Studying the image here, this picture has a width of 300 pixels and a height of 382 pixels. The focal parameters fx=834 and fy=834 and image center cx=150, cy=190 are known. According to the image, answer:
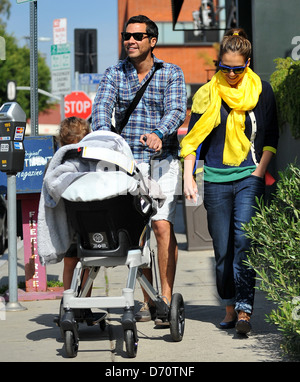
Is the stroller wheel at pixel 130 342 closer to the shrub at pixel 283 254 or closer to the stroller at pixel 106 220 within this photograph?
the stroller at pixel 106 220

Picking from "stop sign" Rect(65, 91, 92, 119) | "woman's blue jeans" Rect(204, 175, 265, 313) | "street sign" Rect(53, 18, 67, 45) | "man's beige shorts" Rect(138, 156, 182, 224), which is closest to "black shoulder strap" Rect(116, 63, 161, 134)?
"man's beige shorts" Rect(138, 156, 182, 224)

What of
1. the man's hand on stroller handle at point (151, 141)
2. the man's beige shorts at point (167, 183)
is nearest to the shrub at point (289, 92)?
the man's beige shorts at point (167, 183)

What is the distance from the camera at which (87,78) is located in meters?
23.1

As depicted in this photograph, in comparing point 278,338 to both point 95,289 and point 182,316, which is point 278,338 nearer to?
point 182,316

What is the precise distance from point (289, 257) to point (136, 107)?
202 cm

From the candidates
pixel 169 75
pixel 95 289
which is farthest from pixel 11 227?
pixel 169 75

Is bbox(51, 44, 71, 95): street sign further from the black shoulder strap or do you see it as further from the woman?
the woman

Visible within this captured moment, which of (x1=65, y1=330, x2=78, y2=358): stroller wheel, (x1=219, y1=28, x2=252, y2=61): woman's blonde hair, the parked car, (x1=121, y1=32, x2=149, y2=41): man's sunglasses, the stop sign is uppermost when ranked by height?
(x1=121, y1=32, x2=149, y2=41): man's sunglasses

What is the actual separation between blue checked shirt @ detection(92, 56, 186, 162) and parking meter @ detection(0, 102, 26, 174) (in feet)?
4.02

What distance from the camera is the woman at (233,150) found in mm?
5680

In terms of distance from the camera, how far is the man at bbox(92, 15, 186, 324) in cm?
618

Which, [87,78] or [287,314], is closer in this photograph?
[287,314]

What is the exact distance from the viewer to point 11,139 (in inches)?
283

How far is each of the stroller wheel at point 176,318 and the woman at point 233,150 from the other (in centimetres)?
39
